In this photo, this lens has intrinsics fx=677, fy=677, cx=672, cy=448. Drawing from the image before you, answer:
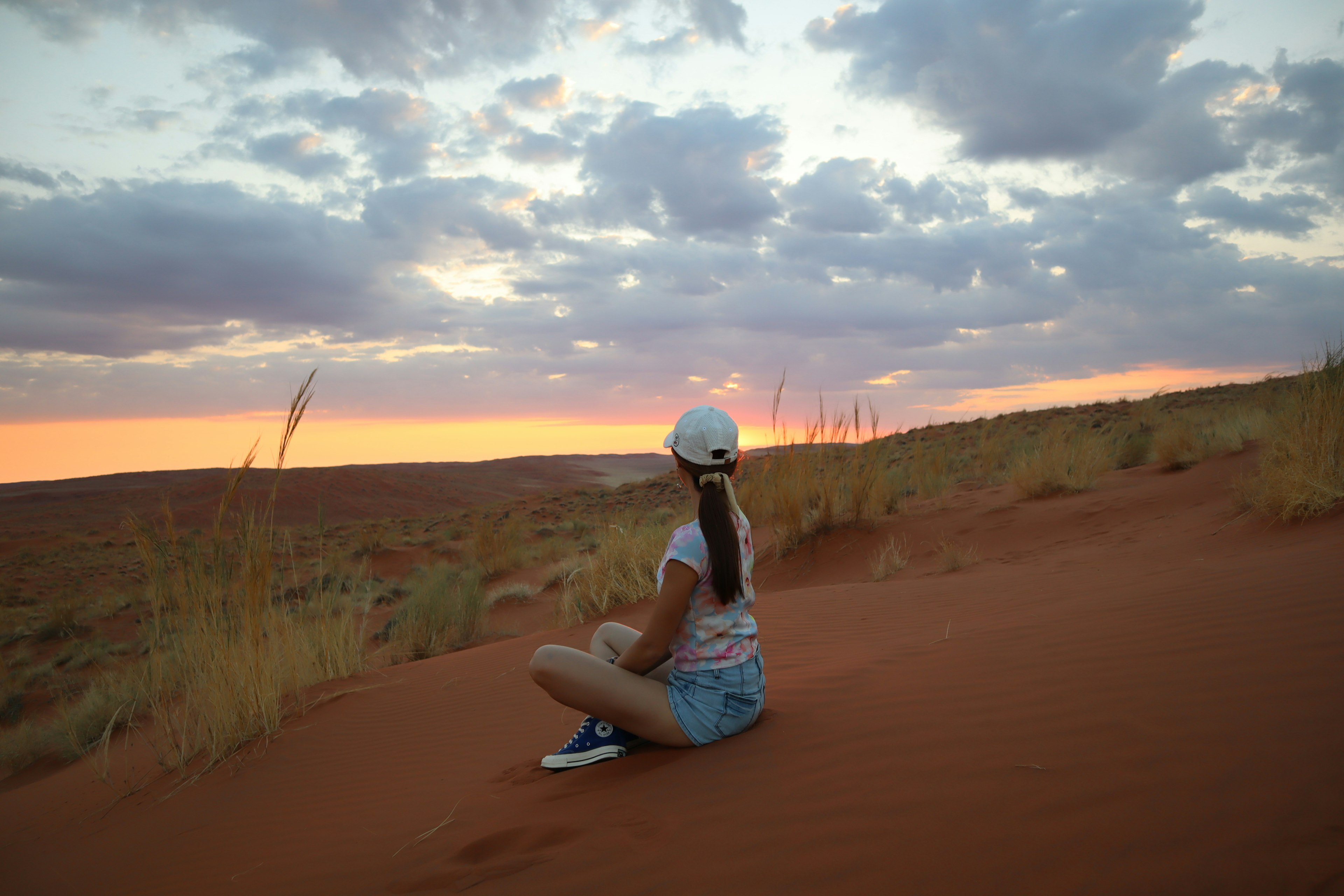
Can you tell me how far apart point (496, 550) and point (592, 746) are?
39.8 ft

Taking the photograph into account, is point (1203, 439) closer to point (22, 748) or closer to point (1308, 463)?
point (1308, 463)

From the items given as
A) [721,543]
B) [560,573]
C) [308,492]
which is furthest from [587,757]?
[308,492]

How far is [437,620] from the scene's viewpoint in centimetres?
847

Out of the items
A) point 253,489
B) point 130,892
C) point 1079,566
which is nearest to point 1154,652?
point 1079,566

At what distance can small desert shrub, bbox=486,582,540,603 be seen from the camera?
11.3 m

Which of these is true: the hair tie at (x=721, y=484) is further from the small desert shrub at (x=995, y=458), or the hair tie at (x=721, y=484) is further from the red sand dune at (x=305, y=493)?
the red sand dune at (x=305, y=493)

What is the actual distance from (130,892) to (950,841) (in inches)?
141

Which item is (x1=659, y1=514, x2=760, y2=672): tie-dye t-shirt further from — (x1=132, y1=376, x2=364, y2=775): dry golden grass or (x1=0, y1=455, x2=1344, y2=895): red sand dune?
(x1=132, y1=376, x2=364, y2=775): dry golden grass

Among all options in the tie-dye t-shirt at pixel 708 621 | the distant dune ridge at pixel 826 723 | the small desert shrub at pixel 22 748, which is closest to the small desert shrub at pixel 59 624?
the distant dune ridge at pixel 826 723

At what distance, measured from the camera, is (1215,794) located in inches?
72.2

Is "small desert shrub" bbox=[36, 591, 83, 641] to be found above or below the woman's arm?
below

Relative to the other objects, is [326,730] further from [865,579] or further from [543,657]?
[865,579]

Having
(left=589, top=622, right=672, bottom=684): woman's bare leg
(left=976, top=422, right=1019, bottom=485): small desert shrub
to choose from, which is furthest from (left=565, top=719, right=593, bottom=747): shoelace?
(left=976, top=422, right=1019, bottom=485): small desert shrub

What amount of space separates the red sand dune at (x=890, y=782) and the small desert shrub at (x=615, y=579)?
282 centimetres
